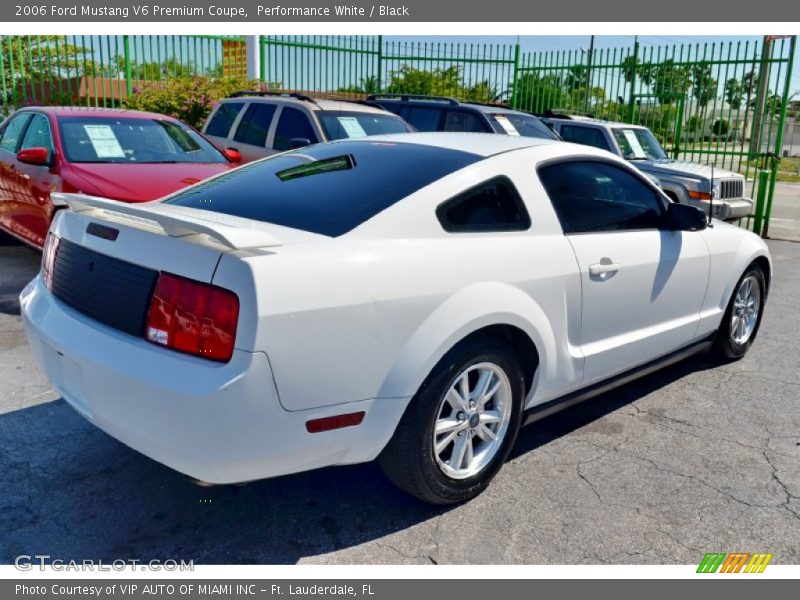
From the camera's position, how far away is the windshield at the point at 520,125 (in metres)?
10.7

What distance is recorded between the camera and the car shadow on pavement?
2.97 meters

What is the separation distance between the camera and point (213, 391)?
252 centimetres

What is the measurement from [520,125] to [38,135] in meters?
6.54

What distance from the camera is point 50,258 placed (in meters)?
3.43

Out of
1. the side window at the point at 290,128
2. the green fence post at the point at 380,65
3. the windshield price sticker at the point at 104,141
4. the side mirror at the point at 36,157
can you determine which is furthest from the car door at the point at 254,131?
the green fence post at the point at 380,65

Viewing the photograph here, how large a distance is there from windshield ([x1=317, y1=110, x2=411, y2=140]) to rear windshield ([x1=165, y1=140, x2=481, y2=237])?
15.7 feet

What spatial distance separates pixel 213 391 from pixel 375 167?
5.01 ft

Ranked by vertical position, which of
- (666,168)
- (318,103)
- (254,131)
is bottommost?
(666,168)

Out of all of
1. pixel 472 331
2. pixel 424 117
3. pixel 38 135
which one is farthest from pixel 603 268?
pixel 424 117

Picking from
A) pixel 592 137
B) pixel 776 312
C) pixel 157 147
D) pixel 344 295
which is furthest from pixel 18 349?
pixel 592 137

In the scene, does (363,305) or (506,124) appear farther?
(506,124)

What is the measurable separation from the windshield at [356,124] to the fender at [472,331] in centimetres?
567

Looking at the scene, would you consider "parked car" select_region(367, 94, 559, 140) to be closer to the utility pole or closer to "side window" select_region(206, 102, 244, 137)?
"side window" select_region(206, 102, 244, 137)

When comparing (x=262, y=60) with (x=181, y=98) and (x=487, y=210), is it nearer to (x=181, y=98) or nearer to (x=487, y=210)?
(x=181, y=98)
